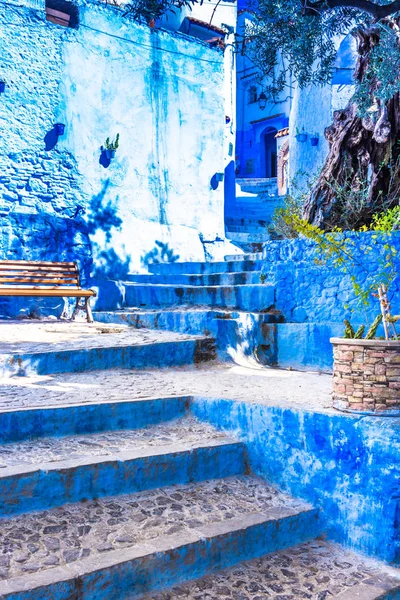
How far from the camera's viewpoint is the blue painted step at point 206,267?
988 cm

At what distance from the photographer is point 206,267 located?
10.5 m

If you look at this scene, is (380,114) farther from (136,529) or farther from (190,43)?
(136,529)

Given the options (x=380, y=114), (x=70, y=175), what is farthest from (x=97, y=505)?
(x=70, y=175)

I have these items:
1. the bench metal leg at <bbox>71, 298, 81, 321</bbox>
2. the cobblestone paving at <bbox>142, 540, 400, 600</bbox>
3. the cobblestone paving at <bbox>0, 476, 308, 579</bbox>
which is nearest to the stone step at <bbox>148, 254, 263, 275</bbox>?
the bench metal leg at <bbox>71, 298, 81, 321</bbox>

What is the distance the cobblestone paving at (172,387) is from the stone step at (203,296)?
183 centimetres

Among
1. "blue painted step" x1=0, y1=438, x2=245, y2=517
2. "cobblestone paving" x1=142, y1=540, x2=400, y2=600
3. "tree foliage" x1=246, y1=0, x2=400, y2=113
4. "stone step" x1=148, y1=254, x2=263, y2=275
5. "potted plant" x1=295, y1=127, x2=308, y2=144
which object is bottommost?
"cobblestone paving" x1=142, y1=540, x2=400, y2=600

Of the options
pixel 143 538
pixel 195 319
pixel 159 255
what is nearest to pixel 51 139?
pixel 159 255

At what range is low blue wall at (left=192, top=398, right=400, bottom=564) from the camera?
329 cm

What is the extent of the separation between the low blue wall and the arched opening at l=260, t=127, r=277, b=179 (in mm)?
22635

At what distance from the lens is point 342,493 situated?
3.51m

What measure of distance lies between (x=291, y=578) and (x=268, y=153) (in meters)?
24.0

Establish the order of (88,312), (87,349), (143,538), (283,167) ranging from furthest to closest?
(283,167) → (88,312) → (87,349) → (143,538)

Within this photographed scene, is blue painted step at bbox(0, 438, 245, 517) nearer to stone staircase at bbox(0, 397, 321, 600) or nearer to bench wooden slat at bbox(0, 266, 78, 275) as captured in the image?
stone staircase at bbox(0, 397, 321, 600)

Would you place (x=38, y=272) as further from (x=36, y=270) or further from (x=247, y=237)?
(x=247, y=237)
